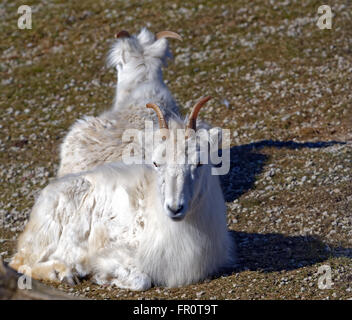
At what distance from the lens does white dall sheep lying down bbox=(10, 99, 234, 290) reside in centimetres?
866

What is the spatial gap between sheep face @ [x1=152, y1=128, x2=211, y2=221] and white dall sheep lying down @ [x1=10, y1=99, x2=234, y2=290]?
0.01 metres

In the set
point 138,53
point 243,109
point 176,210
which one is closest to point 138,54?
point 138,53


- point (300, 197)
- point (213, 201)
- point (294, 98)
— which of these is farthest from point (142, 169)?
point (294, 98)

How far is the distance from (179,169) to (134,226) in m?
1.45

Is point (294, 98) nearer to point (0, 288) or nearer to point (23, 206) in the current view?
point (23, 206)

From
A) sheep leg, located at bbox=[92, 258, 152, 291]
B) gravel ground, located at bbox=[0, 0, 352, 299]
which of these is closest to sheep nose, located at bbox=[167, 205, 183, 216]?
gravel ground, located at bbox=[0, 0, 352, 299]

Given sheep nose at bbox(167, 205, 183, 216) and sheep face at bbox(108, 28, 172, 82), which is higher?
sheep face at bbox(108, 28, 172, 82)

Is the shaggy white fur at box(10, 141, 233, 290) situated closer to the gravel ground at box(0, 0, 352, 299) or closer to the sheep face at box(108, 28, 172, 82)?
the gravel ground at box(0, 0, 352, 299)

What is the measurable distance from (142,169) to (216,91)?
946cm

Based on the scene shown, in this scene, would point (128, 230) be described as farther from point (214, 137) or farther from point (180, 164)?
point (214, 137)

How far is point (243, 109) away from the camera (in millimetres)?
17500

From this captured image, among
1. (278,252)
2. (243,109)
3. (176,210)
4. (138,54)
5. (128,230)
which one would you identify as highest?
(138,54)

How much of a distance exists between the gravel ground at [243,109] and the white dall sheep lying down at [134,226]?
31cm

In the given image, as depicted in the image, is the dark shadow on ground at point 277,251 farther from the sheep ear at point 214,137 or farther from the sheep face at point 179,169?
the sheep ear at point 214,137
